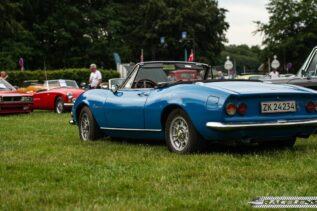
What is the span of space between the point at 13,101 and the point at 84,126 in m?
10.1

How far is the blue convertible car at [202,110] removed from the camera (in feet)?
23.4

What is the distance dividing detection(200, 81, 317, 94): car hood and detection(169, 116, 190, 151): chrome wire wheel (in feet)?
1.78

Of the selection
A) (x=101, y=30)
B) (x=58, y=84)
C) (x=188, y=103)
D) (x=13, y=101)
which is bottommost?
(x=13, y=101)

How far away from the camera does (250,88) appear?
7500mm

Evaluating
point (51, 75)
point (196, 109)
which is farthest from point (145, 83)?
point (51, 75)

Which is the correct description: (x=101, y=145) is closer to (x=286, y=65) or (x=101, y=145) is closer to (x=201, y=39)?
(x=201, y=39)

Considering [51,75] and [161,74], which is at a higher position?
[161,74]

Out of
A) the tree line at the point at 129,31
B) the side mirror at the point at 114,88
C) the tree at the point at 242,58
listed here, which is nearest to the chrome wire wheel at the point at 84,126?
the side mirror at the point at 114,88

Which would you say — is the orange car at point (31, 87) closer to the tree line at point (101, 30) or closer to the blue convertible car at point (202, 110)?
the tree line at point (101, 30)

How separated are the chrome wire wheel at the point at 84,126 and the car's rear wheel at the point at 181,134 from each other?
7.76 feet

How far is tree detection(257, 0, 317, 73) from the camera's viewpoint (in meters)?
71.1

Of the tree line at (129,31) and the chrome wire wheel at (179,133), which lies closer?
the chrome wire wheel at (179,133)

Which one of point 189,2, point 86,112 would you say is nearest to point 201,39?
point 189,2

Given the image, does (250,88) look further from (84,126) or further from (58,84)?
(58,84)
